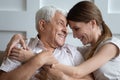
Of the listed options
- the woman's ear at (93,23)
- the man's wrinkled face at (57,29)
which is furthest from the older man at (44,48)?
the woman's ear at (93,23)

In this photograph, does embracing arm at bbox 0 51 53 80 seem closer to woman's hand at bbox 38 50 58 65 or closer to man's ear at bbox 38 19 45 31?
woman's hand at bbox 38 50 58 65

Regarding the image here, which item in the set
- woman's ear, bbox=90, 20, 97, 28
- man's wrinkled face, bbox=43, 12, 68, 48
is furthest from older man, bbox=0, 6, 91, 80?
woman's ear, bbox=90, 20, 97, 28

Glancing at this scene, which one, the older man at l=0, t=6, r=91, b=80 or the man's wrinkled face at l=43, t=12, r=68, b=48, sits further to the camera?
the man's wrinkled face at l=43, t=12, r=68, b=48

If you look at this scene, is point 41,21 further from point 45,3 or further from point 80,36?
point 45,3

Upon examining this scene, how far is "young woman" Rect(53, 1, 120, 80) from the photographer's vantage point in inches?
61.1

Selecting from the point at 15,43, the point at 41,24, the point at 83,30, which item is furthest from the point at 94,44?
the point at 15,43

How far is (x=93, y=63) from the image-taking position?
1.55 metres

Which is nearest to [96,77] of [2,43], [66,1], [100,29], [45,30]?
[100,29]

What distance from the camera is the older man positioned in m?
1.53

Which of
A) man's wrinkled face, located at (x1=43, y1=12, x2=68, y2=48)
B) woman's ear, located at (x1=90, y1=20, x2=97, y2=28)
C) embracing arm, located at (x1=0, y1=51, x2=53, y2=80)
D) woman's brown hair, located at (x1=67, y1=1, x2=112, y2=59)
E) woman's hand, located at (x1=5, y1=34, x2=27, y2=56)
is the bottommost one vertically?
embracing arm, located at (x1=0, y1=51, x2=53, y2=80)

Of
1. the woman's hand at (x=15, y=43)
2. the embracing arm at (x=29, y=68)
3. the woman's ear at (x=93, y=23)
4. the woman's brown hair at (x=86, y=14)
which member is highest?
the woman's brown hair at (x=86, y=14)

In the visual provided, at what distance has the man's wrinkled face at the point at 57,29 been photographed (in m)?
1.70

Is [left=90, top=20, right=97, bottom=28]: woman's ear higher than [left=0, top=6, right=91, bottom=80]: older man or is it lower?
higher

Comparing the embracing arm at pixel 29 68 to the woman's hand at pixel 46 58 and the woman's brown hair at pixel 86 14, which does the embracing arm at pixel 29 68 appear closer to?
the woman's hand at pixel 46 58
